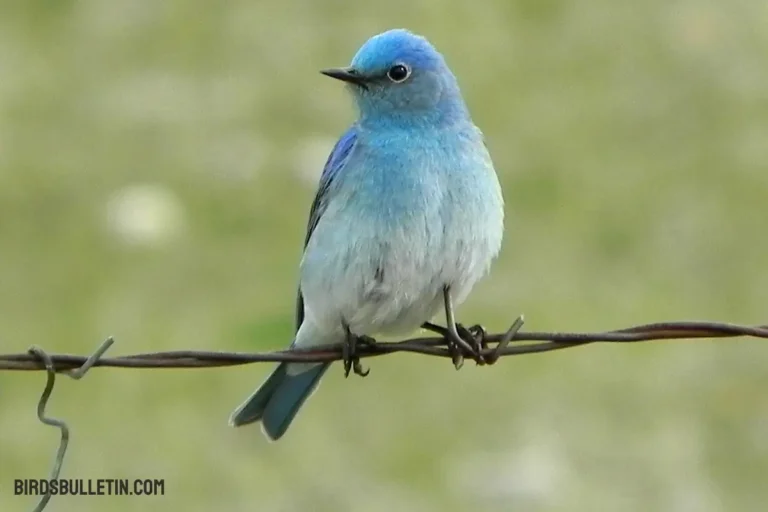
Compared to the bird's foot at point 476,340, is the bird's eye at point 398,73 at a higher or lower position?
higher

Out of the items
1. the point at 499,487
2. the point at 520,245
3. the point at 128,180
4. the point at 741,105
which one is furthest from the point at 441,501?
the point at 741,105

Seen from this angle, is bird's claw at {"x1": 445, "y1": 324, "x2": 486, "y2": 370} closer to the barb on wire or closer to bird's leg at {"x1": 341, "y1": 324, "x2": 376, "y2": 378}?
bird's leg at {"x1": 341, "y1": 324, "x2": 376, "y2": 378}

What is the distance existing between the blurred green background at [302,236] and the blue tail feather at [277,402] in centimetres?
268

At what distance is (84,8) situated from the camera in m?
14.7

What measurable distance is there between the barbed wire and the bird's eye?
1.32 metres

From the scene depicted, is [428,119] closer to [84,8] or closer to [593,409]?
[593,409]

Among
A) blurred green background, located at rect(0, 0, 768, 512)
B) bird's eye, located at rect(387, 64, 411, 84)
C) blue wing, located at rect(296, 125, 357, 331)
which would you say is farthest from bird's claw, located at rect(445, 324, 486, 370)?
blurred green background, located at rect(0, 0, 768, 512)

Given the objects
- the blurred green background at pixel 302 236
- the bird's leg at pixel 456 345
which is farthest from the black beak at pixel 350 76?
the blurred green background at pixel 302 236

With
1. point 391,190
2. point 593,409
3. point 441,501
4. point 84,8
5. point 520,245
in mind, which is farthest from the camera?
point 84,8

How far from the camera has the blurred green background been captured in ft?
29.4

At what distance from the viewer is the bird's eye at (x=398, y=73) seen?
5.93 m

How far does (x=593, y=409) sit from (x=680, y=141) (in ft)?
12.8

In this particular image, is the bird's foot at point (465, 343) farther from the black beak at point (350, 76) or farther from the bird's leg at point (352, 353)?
the black beak at point (350, 76)

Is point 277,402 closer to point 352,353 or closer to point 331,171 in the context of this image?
point 352,353
